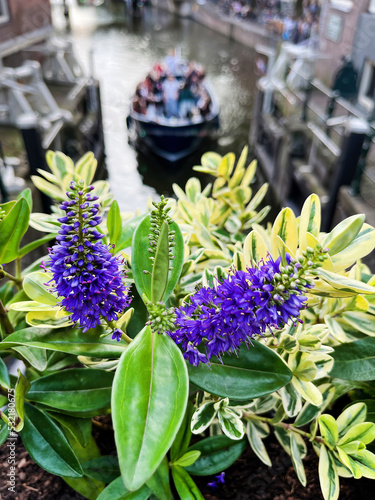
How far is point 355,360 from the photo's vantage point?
1067 millimetres

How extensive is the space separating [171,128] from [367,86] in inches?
145

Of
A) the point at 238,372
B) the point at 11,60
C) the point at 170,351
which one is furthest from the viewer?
the point at 11,60

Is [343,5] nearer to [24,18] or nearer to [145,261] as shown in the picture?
[24,18]

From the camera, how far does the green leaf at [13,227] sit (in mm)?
986

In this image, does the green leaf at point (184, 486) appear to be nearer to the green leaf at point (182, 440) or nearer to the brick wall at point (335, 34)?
the green leaf at point (182, 440)

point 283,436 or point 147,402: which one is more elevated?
point 147,402

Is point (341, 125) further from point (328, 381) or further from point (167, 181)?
point (328, 381)

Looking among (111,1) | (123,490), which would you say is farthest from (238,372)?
(111,1)

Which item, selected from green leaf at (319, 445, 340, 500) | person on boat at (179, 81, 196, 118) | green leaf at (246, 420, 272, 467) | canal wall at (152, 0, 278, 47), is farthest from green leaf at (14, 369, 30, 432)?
canal wall at (152, 0, 278, 47)

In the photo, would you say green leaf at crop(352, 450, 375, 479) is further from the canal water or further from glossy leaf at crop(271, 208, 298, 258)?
the canal water

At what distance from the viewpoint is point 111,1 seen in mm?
28344

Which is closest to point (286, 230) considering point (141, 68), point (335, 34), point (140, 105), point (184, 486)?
point (184, 486)

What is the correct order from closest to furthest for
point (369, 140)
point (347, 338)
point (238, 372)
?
point (238, 372), point (347, 338), point (369, 140)

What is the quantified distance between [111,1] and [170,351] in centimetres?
3324
